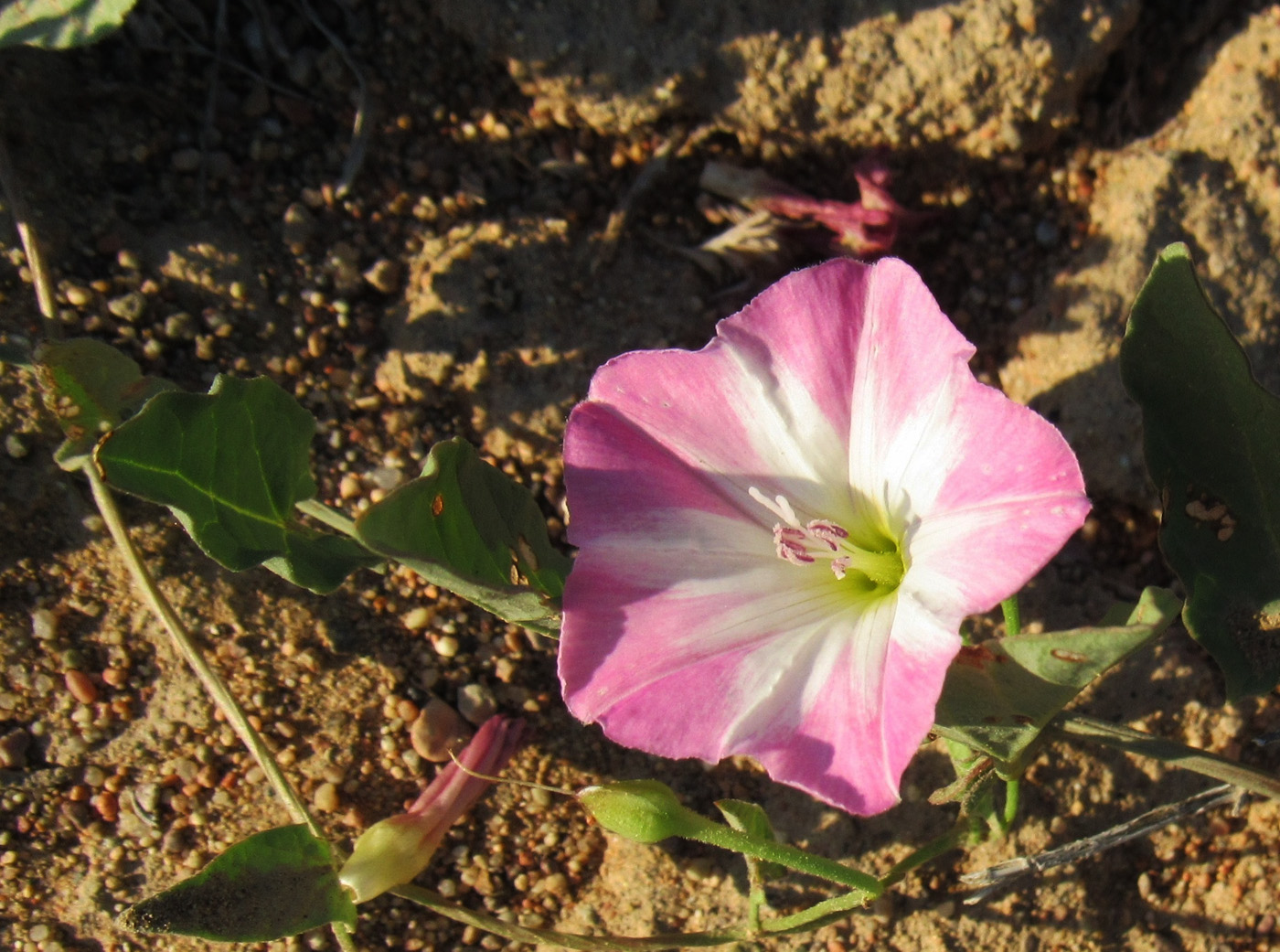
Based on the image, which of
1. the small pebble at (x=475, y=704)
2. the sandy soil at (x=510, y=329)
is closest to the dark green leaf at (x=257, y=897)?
the sandy soil at (x=510, y=329)

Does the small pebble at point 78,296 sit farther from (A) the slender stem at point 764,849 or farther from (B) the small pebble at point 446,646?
(A) the slender stem at point 764,849

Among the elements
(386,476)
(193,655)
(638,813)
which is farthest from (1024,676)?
(193,655)

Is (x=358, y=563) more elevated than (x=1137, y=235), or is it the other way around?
(x=1137, y=235)

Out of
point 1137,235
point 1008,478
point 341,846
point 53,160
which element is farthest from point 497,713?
point 1137,235

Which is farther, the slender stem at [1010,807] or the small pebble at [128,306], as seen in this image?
the small pebble at [128,306]

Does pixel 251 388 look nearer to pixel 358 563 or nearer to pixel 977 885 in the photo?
pixel 358 563

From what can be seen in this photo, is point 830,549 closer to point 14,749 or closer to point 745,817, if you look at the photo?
point 745,817
